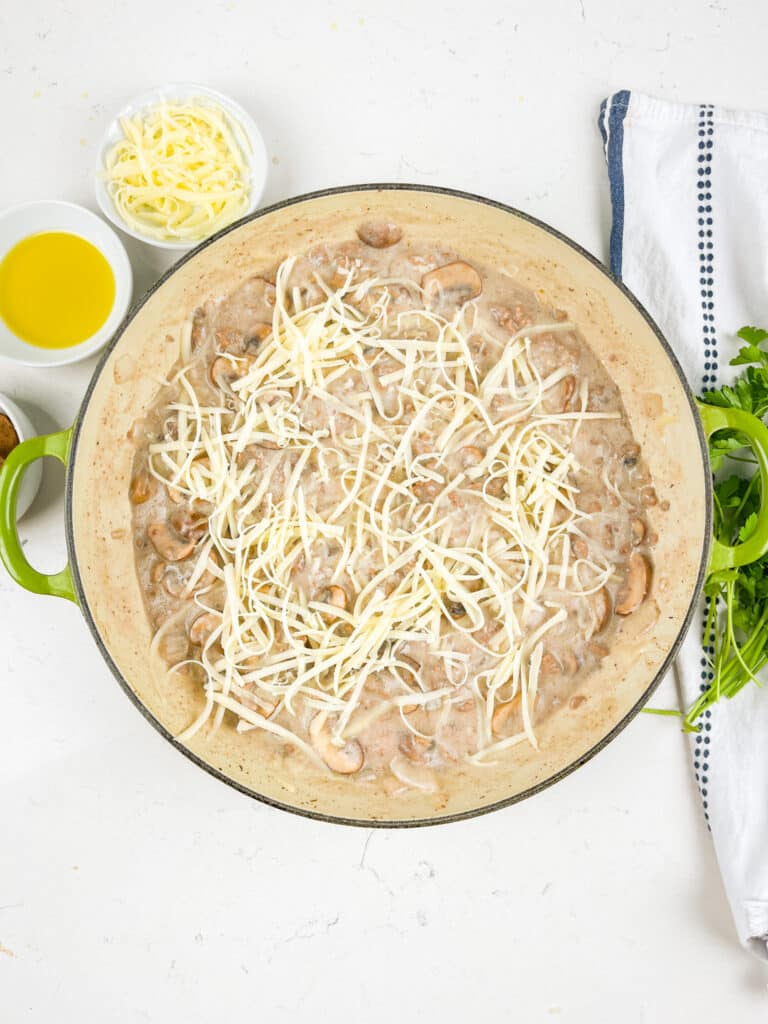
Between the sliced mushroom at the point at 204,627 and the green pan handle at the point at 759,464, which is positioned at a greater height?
the green pan handle at the point at 759,464

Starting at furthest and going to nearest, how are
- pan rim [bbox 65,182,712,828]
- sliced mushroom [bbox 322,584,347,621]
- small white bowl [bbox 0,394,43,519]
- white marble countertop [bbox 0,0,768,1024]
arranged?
white marble countertop [bbox 0,0,768,1024] < small white bowl [bbox 0,394,43,519] < sliced mushroom [bbox 322,584,347,621] < pan rim [bbox 65,182,712,828]

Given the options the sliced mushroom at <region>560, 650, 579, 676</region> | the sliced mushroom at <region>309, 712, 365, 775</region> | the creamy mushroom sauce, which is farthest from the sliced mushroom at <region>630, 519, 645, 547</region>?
the sliced mushroom at <region>309, 712, 365, 775</region>

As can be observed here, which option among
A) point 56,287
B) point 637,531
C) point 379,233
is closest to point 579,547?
point 637,531

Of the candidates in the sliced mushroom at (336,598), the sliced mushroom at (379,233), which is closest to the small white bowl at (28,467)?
the sliced mushroom at (336,598)

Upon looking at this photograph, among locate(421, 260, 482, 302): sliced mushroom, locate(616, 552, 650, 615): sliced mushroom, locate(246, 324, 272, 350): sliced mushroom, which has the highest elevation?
locate(421, 260, 482, 302): sliced mushroom

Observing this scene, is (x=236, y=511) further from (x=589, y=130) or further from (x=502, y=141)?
(x=589, y=130)

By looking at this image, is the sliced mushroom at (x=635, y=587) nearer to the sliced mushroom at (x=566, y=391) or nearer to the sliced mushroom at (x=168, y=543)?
the sliced mushroom at (x=566, y=391)

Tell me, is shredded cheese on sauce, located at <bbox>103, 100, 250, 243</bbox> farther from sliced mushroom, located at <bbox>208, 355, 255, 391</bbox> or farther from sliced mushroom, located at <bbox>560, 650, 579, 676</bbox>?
sliced mushroom, located at <bbox>560, 650, 579, 676</bbox>
